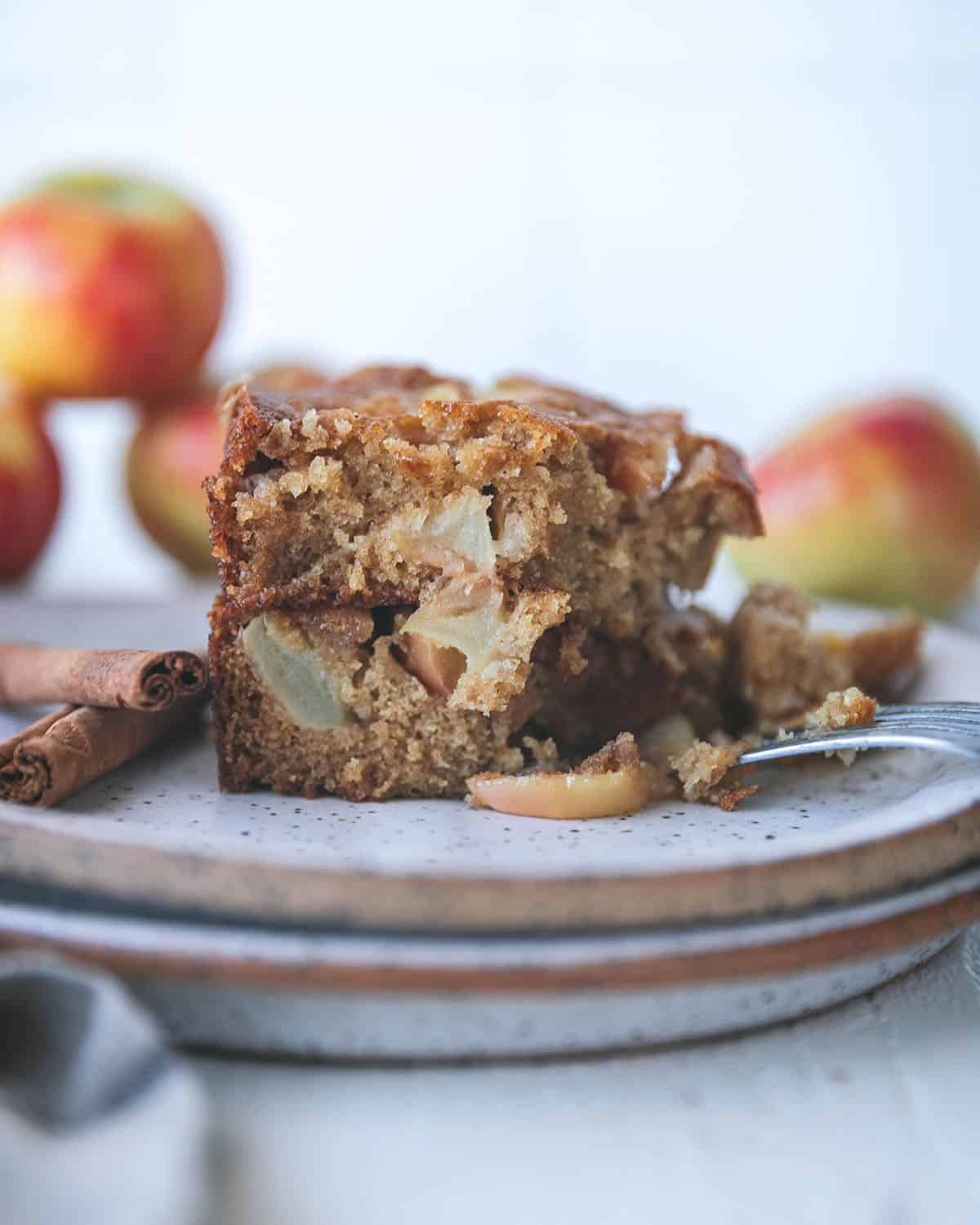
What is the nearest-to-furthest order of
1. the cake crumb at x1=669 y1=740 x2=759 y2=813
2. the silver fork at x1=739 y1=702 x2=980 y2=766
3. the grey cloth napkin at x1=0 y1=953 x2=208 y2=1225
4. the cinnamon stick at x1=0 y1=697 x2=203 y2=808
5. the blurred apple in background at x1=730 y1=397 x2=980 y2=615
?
the grey cloth napkin at x1=0 y1=953 x2=208 y2=1225, the silver fork at x1=739 y1=702 x2=980 y2=766, the cinnamon stick at x1=0 y1=697 x2=203 y2=808, the cake crumb at x1=669 y1=740 x2=759 y2=813, the blurred apple in background at x1=730 y1=397 x2=980 y2=615

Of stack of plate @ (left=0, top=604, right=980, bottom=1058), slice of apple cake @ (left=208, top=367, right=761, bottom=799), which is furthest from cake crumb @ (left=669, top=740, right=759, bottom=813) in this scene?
stack of plate @ (left=0, top=604, right=980, bottom=1058)

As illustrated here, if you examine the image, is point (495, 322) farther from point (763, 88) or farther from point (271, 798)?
point (271, 798)

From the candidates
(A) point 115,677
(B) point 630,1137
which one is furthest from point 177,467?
(B) point 630,1137

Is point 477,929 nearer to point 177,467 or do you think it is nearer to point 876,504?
point 876,504

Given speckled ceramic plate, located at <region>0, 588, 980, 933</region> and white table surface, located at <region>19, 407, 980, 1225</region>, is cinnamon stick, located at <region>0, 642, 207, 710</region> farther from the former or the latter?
white table surface, located at <region>19, 407, 980, 1225</region>

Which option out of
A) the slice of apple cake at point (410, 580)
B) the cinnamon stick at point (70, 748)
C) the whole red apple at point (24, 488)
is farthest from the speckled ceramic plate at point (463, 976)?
the whole red apple at point (24, 488)

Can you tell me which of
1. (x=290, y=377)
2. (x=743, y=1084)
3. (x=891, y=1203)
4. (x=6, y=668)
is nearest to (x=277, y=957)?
(x=743, y=1084)

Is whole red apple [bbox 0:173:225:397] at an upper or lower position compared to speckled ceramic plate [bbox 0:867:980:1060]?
upper

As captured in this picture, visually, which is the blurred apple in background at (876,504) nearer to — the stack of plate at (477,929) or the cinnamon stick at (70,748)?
the cinnamon stick at (70,748)
